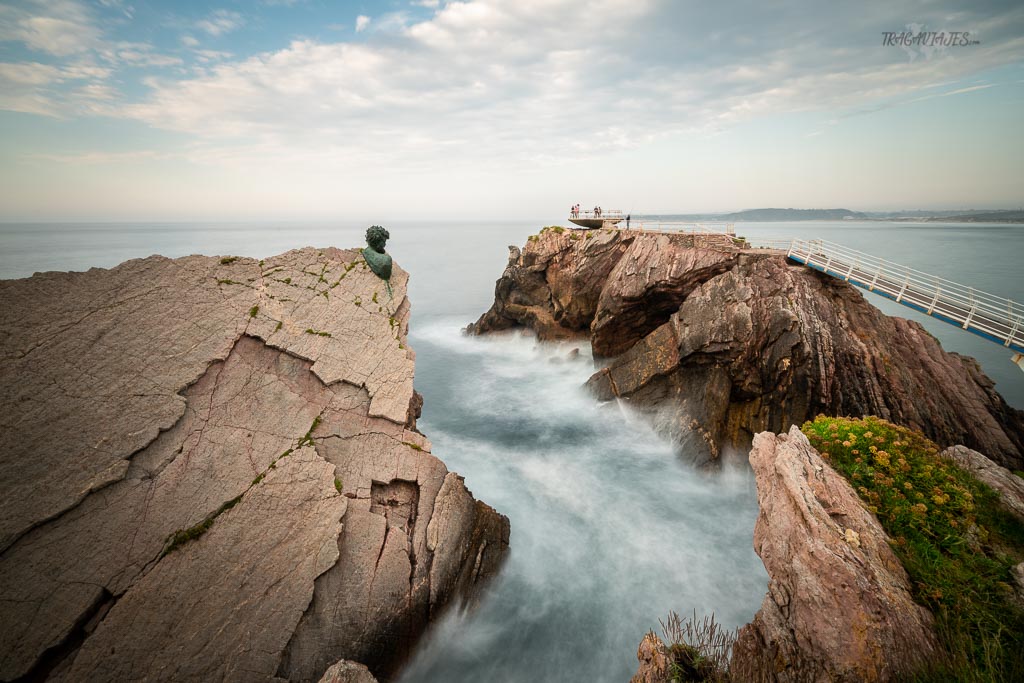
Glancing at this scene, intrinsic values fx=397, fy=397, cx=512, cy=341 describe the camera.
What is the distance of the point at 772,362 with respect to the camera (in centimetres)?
1617

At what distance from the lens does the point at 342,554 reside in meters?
7.22

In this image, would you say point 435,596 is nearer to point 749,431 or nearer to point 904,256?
point 749,431

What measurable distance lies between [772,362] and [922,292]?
6246 millimetres

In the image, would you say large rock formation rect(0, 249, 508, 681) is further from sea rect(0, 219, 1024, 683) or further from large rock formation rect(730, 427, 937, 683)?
large rock formation rect(730, 427, 937, 683)

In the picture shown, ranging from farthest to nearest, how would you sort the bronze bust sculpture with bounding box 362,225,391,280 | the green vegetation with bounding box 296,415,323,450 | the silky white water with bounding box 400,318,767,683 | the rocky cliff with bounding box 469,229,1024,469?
the rocky cliff with bounding box 469,229,1024,469 < the bronze bust sculpture with bounding box 362,225,391,280 < the silky white water with bounding box 400,318,767,683 < the green vegetation with bounding box 296,415,323,450

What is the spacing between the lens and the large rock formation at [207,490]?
572 cm

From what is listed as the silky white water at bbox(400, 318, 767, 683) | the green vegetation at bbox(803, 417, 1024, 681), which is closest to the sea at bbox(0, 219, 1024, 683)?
the silky white water at bbox(400, 318, 767, 683)

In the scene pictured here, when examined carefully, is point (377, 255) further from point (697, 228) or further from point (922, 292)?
point (922, 292)

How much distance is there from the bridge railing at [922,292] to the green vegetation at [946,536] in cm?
786

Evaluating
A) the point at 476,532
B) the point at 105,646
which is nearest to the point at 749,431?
the point at 476,532

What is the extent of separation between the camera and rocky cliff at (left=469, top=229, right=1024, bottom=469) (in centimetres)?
1531

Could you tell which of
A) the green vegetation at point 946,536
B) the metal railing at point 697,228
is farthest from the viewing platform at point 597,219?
the green vegetation at point 946,536

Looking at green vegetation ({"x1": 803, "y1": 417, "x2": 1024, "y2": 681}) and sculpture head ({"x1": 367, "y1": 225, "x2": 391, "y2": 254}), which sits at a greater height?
sculpture head ({"x1": 367, "y1": 225, "x2": 391, "y2": 254})

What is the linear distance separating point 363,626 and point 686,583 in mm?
9170
